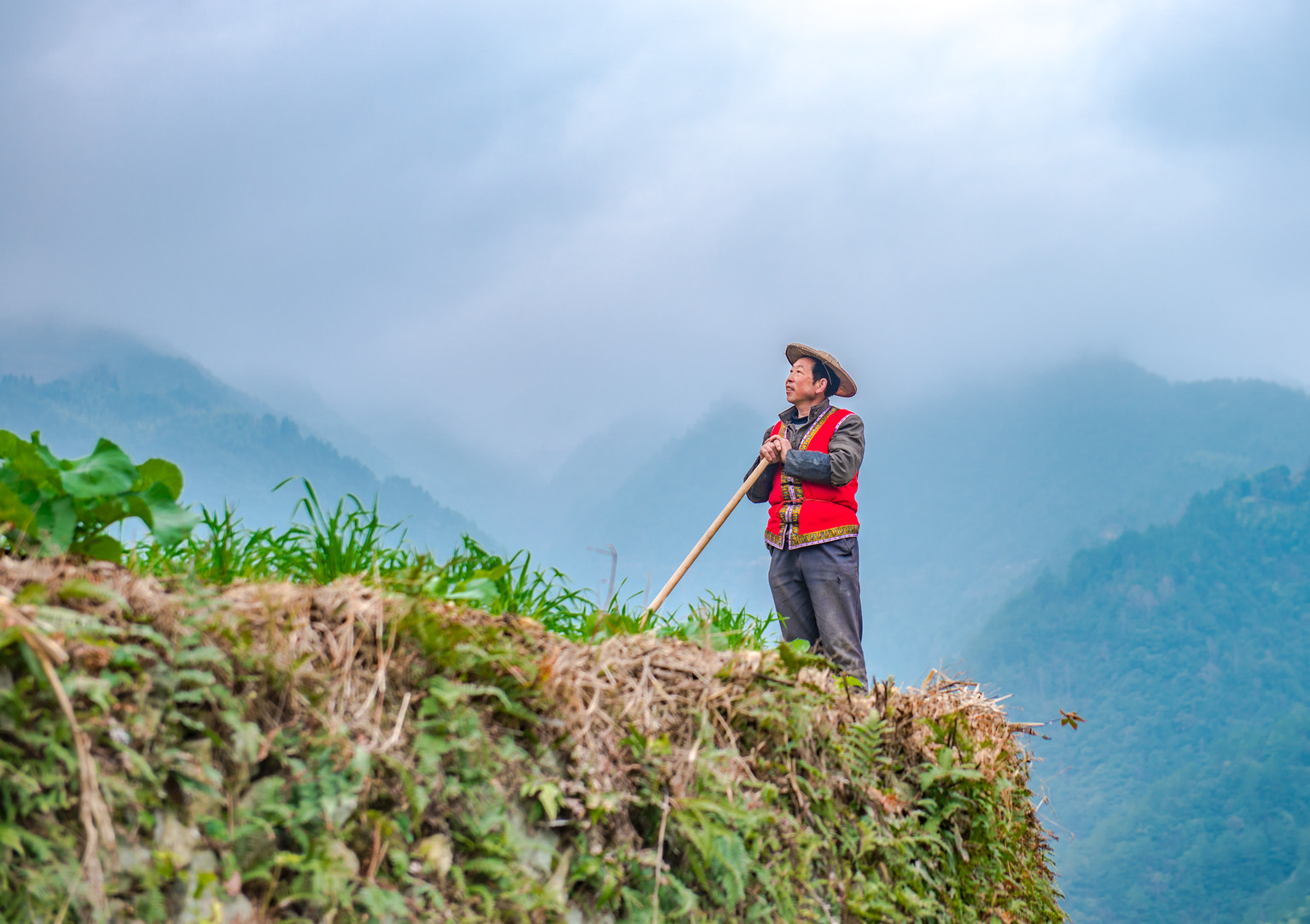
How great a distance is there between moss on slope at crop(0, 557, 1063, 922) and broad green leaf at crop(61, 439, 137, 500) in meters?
0.31

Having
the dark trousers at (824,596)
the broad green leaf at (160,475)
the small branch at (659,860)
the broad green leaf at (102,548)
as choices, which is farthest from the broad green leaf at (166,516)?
the dark trousers at (824,596)

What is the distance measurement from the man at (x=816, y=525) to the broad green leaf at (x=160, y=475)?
421 cm

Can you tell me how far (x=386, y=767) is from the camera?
93.1 inches

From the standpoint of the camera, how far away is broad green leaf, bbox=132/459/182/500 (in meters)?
2.88

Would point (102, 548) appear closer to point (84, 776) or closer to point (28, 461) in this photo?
point (28, 461)

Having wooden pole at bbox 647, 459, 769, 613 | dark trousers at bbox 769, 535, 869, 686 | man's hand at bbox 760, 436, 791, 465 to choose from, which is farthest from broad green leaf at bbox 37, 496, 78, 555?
man's hand at bbox 760, 436, 791, 465

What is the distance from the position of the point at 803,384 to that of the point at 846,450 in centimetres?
76

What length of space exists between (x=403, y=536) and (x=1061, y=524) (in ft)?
686

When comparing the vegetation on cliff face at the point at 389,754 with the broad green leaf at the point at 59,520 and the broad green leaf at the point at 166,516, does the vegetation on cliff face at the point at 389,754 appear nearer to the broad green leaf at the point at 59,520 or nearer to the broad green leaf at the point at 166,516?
the broad green leaf at the point at 59,520

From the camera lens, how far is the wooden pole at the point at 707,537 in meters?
5.48

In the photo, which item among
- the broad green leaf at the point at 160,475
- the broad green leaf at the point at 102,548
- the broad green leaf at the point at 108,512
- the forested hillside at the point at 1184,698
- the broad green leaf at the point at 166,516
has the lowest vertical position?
the broad green leaf at the point at 102,548

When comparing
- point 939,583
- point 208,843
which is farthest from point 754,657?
point 939,583

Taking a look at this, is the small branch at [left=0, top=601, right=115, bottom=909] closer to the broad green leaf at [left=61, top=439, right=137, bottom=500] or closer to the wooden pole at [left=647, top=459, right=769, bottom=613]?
the broad green leaf at [left=61, top=439, right=137, bottom=500]

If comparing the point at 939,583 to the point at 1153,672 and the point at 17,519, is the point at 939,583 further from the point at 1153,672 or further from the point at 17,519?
the point at 17,519
